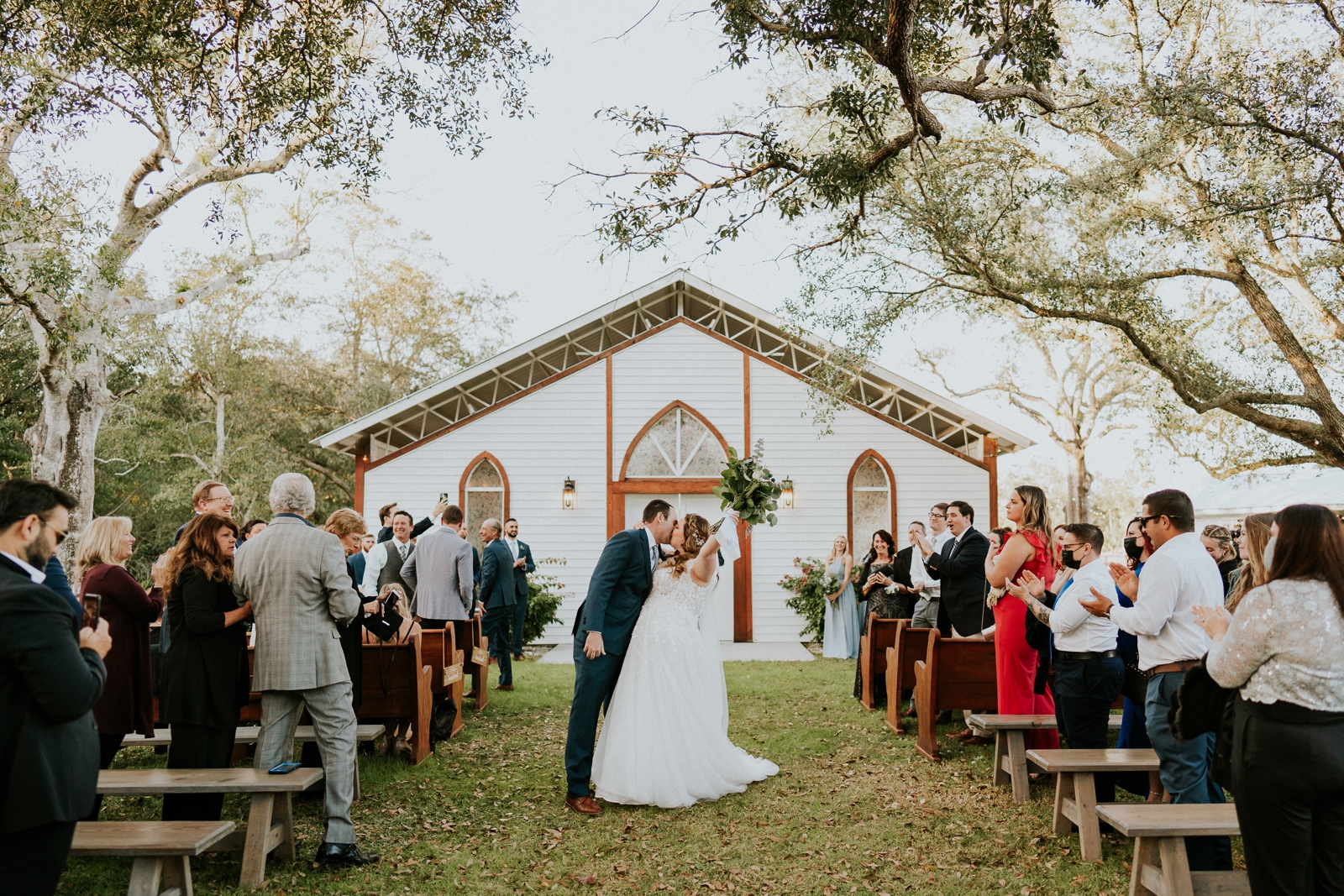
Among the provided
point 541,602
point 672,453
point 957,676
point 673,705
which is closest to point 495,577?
point 541,602

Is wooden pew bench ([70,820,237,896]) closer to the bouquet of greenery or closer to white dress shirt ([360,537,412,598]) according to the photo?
the bouquet of greenery

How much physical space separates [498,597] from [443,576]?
201 centimetres

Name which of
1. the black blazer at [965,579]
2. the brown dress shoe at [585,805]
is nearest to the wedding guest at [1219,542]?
the black blazer at [965,579]

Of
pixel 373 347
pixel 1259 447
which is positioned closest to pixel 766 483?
pixel 1259 447

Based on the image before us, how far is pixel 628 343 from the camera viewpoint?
17.7 m

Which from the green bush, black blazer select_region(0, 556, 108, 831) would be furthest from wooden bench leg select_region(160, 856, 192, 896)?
the green bush

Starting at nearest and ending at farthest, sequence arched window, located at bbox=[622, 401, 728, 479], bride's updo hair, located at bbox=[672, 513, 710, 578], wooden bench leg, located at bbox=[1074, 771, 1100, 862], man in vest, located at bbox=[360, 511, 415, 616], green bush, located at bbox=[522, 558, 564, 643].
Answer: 1. wooden bench leg, located at bbox=[1074, 771, 1100, 862]
2. bride's updo hair, located at bbox=[672, 513, 710, 578]
3. man in vest, located at bbox=[360, 511, 415, 616]
4. green bush, located at bbox=[522, 558, 564, 643]
5. arched window, located at bbox=[622, 401, 728, 479]

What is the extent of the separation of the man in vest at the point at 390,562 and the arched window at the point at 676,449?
7193 millimetres

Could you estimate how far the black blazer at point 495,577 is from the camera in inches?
464

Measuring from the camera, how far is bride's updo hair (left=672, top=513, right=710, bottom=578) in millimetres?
6801

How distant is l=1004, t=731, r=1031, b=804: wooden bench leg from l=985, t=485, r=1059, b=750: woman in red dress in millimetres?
125

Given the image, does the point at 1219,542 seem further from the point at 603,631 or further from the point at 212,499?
the point at 212,499

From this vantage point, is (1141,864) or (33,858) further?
(1141,864)

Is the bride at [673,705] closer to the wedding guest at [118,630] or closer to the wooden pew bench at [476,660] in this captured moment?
the wedding guest at [118,630]
